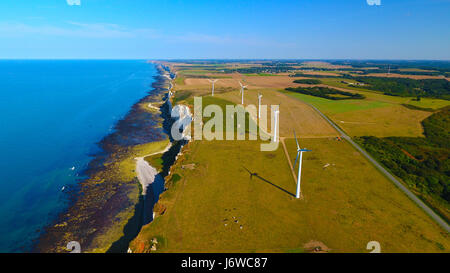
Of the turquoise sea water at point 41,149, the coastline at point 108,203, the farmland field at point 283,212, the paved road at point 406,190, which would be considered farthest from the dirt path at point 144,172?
the paved road at point 406,190

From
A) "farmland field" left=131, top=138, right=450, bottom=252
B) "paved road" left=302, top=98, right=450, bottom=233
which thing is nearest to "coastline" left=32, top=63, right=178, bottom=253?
"farmland field" left=131, top=138, right=450, bottom=252

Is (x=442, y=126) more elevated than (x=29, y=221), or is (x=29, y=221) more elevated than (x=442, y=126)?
(x=442, y=126)

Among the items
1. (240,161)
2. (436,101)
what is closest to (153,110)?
(240,161)

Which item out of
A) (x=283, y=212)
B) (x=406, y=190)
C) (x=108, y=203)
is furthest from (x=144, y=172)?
(x=406, y=190)

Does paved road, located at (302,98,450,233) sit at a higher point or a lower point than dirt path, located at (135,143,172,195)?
higher

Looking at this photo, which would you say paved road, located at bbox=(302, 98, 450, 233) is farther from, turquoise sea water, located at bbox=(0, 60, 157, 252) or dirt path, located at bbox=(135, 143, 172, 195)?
turquoise sea water, located at bbox=(0, 60, 157, 252)

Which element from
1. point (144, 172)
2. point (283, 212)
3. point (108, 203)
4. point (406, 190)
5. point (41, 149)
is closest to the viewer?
point (283, 212)

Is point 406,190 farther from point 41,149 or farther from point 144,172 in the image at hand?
point 41,149

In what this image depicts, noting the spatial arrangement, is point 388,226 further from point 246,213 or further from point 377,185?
point 246,213

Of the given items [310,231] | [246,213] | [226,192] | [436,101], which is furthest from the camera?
[436,101]
